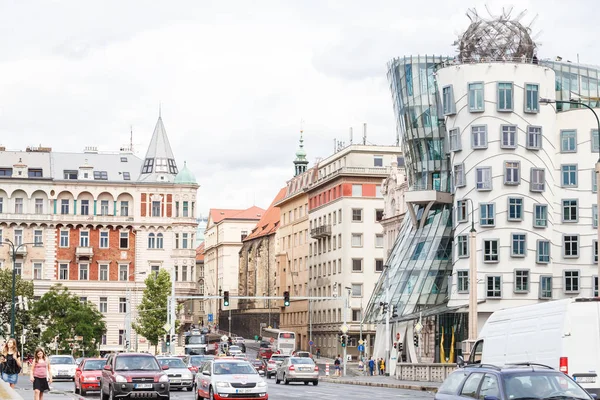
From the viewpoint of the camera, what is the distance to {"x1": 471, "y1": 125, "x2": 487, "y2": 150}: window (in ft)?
281

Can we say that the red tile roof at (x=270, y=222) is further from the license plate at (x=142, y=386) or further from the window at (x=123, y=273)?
the license plate at (x=142, y=386)

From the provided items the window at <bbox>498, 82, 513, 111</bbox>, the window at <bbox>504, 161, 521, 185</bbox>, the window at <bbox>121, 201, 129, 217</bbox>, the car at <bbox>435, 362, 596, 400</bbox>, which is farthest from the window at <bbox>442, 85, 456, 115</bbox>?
the car at <bbox>435, 362, 596, 400</bbox>

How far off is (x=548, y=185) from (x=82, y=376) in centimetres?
5122

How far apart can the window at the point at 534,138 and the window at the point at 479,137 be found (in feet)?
10.5

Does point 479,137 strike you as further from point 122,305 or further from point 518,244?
point 122,305

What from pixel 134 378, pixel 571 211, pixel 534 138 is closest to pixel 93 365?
pixel 134 378

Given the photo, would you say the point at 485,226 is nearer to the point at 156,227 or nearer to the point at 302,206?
the point at 156,227

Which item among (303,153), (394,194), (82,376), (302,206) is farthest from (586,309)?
(303,153)

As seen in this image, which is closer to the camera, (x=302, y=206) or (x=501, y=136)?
(x=501, y=136)

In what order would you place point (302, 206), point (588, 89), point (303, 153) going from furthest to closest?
point (303, 153)
point (302, 206)
point (588, 89)

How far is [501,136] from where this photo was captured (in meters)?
85.5

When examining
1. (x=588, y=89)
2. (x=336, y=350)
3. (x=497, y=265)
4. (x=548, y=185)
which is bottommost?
(x=336, y=350)

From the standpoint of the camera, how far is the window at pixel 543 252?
3386 inches

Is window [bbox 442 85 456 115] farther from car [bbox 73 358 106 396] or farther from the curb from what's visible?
car [bbox 73 358 106 396]
